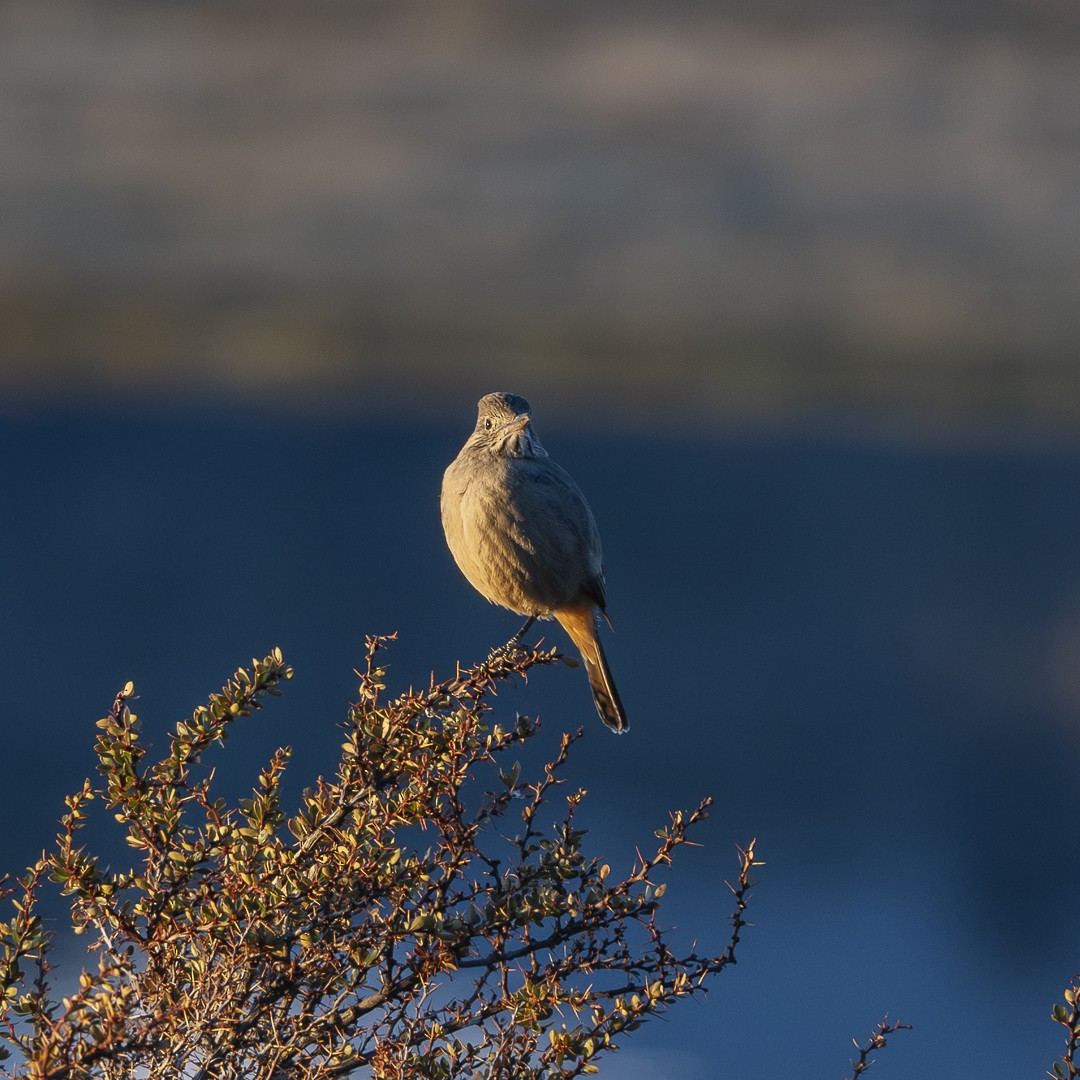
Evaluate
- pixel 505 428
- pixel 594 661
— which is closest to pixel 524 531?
pixel 505 428

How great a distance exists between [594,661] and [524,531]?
55 cm

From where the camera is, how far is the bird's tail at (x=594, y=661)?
12.8 ft

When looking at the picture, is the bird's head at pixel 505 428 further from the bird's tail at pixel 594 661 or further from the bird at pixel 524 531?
the bird's tail at pixel 594 661

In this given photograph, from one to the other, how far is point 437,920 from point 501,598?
1.89m

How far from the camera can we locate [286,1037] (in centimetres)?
203

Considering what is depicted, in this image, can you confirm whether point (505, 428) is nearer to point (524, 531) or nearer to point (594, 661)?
point (524, 531)

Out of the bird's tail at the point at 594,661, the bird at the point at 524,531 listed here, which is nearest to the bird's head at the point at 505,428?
the bird at the point at 524,531

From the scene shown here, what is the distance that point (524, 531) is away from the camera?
12.1ft

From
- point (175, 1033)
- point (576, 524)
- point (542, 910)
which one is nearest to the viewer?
point (175, 1033)

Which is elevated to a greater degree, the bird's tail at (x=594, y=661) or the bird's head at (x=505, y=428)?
the bird's head at (x=505, y=428)

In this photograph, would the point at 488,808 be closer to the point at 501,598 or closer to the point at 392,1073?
the point at 392,1073

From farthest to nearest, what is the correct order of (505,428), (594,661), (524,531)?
(594,661) < (505,428) < (524,531)

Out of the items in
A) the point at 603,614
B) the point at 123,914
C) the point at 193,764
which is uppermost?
the point at 603,614

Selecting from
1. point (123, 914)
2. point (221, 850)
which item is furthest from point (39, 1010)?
point (221, 850)
